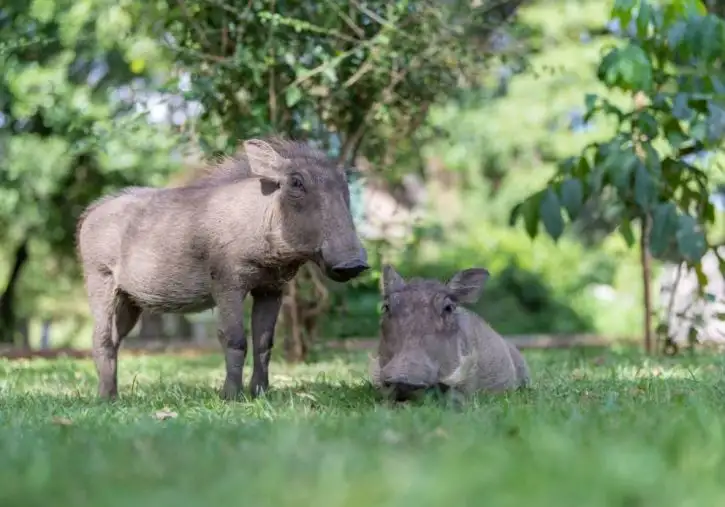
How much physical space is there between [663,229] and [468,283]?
330 centimetres

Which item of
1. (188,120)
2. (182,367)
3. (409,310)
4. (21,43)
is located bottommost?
(182,367)

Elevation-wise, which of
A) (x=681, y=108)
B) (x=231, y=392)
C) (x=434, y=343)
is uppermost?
(x=681, y=108)

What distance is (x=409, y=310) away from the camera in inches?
194

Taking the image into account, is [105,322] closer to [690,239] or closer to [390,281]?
[390,281]

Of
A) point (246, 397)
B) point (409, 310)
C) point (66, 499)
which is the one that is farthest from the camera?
Result: point (246, 397)

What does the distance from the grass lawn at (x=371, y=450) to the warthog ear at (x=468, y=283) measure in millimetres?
598

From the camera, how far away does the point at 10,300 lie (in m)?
18.3

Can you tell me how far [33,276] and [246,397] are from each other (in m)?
18.7

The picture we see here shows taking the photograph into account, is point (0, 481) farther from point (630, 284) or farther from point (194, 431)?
point (630, 284)

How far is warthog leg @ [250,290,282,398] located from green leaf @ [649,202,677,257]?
11.7 feet

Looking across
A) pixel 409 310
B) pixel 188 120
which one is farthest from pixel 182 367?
pixel 409 310

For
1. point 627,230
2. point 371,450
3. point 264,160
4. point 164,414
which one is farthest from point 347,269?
point 627,230

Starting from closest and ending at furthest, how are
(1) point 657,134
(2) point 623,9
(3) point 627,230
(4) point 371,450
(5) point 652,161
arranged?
1. (4) point 371,450
2. (2) point 623,9
3. (5) point 652,161
4. (1) point 657,134
5. (3) point 627,230

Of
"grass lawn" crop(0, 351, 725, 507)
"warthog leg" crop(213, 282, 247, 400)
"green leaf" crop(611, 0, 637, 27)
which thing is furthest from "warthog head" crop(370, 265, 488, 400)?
"green leaf" crop(611, 0, 637, 27)
